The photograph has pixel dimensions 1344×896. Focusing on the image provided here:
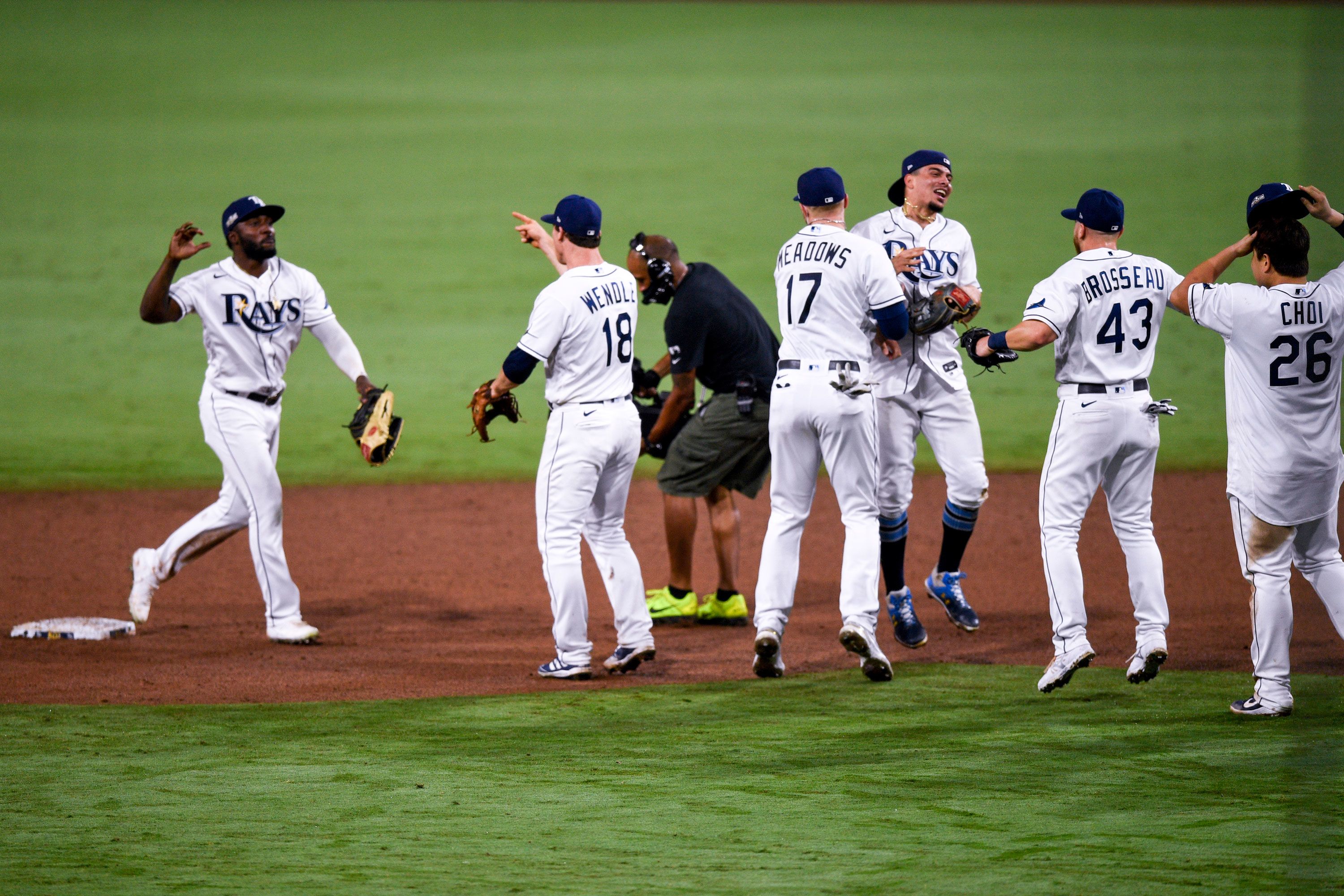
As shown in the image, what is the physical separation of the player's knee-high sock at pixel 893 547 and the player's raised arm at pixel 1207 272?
1865mm

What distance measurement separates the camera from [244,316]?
7.12m

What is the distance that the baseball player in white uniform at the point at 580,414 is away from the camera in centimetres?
632

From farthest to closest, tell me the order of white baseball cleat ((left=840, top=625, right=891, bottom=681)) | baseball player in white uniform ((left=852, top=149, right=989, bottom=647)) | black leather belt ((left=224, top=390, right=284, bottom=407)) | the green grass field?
the green grass field → black leather belt ((left=224, top=390, right=284, bottom=407)) → baseball player in white uniform ((left=852, top=149, right=989, bottom=647)) → white baseball cleat ((left=840, top=625, right=891, bottom=681))

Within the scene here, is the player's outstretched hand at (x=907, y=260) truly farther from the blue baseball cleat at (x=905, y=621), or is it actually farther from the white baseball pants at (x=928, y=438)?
the blue baseball cleat at (x=905, y=621)

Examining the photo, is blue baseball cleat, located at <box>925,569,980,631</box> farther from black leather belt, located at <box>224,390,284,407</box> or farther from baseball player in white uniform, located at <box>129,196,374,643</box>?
black leather belt, located at <box>224,390,284,407</box>

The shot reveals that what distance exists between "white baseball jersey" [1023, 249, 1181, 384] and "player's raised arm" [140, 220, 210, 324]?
378cm

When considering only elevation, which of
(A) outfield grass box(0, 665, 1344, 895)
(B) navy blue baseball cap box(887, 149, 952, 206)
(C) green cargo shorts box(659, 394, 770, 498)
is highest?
(B) navy blue baseball cap box(887, 149, 952, 206)

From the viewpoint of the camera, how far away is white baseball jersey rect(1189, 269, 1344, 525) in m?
5.41

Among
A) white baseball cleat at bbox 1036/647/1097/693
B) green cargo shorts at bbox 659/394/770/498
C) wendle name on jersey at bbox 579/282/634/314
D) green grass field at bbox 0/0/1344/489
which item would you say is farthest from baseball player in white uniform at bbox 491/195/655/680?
green grass field at bbox 0/0/1344/489

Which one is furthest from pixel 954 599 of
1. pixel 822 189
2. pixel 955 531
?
pixel 822 189

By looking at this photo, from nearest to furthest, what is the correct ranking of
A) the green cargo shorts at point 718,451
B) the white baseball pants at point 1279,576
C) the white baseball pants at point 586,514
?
the white baseball pants at point 1279,576
the white baseball pants at point 586,514
the green cargo shorts at point 718,451

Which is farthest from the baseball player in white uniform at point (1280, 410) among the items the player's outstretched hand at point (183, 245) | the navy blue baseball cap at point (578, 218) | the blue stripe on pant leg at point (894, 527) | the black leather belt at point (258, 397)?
the player's outstretched hand at point (183, 245)

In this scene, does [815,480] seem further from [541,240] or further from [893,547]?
[541,240]

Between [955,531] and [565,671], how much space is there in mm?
2041
